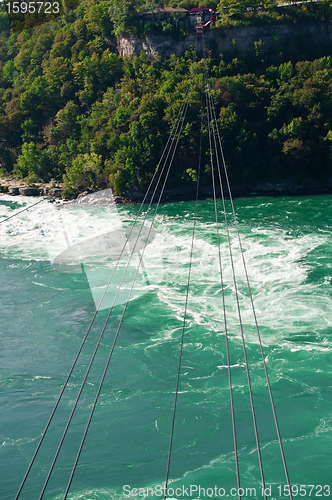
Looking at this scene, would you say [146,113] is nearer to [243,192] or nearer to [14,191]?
[243,192]

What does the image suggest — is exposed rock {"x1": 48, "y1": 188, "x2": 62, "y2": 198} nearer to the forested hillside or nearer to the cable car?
the forested hillside

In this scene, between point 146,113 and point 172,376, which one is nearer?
point 172,376

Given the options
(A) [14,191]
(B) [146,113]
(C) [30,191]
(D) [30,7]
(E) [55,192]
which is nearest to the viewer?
(B) [146,113]

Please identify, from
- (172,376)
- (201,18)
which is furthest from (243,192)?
(172,376)

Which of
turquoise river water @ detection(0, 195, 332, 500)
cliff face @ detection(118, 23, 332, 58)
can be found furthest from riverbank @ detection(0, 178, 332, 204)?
cliff face @ detection(118, 23, 332, 58)

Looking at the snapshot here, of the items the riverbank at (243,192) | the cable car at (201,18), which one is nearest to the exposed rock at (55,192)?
the riverbank at (243,192)

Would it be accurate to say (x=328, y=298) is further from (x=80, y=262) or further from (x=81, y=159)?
(x=81, y=159)

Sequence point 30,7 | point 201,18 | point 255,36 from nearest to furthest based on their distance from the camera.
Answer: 1. point 255,36
2. point 201,18
3. point 30,7

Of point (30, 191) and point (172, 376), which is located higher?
point (30, 191)
